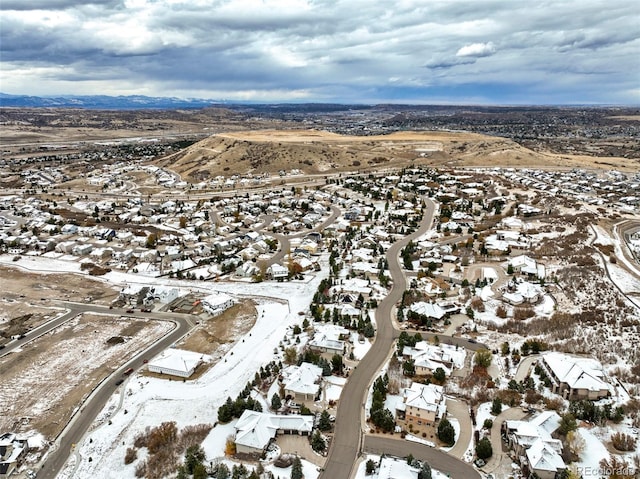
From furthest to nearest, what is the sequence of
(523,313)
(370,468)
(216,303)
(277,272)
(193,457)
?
(277,272) → (216,303) → (523,313) → (193,457) → (370,468)

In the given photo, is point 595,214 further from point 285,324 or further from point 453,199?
point 285,324

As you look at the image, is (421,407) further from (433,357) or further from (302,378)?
(302,378)

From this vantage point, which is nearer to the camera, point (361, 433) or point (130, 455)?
point (130, 455)

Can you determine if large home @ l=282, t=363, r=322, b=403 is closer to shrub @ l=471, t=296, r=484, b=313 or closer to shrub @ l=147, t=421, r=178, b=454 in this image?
shrub @ l=147, t=421, r=178, b=454

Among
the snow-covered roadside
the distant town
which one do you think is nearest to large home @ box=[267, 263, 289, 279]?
the distant town

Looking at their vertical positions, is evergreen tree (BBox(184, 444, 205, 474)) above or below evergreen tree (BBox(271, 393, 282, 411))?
below

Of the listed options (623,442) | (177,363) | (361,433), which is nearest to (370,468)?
(361,433)

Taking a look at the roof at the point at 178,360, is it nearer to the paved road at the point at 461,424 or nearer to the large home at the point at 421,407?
the large home at the point at 421,407
